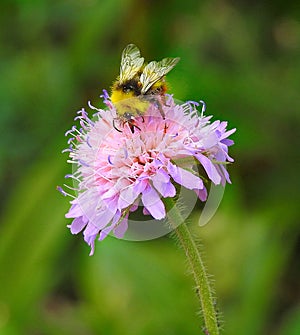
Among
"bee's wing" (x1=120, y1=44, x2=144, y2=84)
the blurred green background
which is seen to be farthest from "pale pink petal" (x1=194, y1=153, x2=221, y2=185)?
the blurred green background

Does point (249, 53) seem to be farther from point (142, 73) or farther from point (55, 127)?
point (142, 73)

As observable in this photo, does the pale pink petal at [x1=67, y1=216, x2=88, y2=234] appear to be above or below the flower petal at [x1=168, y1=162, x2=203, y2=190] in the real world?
below

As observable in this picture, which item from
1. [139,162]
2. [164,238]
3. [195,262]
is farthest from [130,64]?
[164,238]

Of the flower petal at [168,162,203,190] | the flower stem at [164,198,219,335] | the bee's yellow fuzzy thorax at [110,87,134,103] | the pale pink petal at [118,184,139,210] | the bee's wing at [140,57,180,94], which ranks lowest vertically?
the flower stem at [164,198,219,335]

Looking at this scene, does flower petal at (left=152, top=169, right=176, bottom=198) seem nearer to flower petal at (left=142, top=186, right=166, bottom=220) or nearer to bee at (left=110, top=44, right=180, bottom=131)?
flower petal at (left=142, top=186, right=166, bottom=220)

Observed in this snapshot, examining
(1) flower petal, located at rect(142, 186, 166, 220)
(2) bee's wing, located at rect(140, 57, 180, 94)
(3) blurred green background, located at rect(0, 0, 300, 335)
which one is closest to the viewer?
(1) flower petal, located at rect(142, 186, 166, 220)


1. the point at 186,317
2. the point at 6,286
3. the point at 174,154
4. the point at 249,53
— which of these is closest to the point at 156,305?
the point at 186,317
